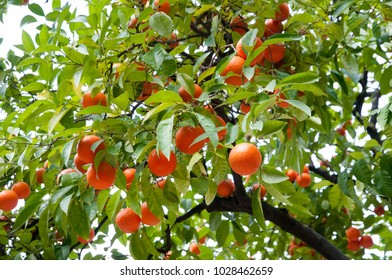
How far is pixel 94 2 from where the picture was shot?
1.52m

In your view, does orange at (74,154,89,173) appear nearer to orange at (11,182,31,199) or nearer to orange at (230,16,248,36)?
orange at (11,182,31,199)

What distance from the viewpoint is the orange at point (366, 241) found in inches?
105

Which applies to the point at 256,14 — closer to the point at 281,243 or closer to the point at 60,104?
the point at 60,104

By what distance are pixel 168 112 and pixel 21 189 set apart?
0.90m

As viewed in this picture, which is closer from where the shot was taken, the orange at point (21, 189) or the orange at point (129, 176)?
the orange at point (129, 176)

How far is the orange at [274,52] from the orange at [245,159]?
0.43 metres

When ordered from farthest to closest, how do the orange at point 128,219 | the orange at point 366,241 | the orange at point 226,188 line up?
the orange at point 366,241, the orange at point 226,188, the orange at point 128,219

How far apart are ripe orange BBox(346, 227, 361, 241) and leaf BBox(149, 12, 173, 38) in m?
1.76

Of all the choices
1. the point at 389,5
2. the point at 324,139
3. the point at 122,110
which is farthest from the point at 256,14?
the point at 324,139

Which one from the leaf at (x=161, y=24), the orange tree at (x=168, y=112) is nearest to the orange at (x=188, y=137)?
the orange tree at (x=168, y=112)

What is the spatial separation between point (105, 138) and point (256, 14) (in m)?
0.59

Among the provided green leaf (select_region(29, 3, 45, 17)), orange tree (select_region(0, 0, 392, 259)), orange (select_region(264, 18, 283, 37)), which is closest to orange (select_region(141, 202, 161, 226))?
orange tree (select_region(0, 0, 392, 259))

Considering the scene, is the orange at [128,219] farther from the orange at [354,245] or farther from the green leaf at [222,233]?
the orange at [354,245]

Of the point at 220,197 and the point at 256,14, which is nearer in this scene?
the point at 256,14
